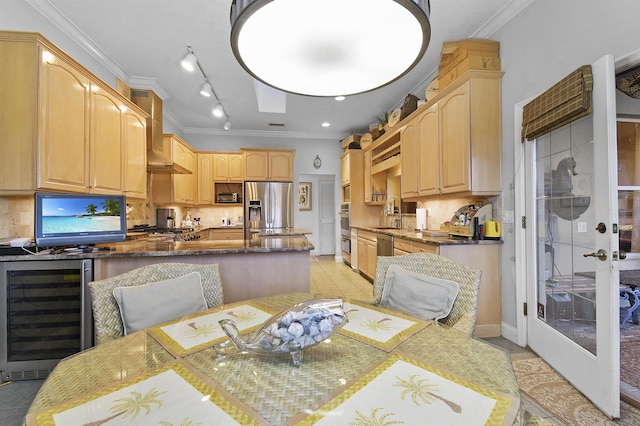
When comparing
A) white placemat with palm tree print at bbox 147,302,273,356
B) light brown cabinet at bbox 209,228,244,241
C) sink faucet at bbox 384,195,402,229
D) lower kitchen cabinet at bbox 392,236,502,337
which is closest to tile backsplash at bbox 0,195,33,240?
white placemat with palm tree print at bbox 147,302,273,356

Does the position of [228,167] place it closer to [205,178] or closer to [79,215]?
[205,178]

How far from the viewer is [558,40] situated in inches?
79.3

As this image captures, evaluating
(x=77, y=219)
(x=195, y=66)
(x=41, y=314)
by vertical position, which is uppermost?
(x=195, y=66)

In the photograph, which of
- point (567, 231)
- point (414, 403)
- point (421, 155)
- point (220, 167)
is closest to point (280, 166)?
point (220, 167)

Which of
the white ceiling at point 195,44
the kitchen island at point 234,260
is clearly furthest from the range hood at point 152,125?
the kitchen island at point 234,260

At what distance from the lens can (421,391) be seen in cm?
68

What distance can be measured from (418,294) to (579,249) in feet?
4.37

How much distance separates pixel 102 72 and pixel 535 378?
5.04 meters

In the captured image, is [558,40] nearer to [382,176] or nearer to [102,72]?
[382,176]

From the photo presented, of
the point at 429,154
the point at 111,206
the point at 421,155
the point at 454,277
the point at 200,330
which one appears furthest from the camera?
the point at 421,155

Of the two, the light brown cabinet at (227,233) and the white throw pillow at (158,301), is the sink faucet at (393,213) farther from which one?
the white throw pillow at (158,301)

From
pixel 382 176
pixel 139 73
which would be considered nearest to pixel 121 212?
pixel 139 73

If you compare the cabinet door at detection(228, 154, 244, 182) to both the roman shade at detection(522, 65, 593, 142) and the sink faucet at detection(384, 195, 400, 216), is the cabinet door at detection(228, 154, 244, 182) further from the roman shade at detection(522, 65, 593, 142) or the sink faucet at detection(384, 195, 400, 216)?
the roman shade at detection(522, 65, 593, 142)

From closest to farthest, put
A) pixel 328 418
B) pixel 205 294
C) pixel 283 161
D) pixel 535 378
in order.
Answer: pixel 328 418 → pixel 205 294 → pixel 535 378 → pixel 283 161
